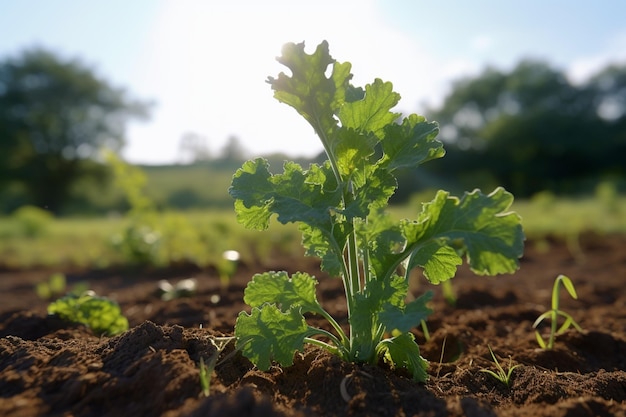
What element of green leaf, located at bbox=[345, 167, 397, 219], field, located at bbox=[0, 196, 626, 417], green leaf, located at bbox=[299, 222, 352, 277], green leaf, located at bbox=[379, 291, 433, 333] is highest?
green leaf, located at bbox=[345, 167, 397, 219]

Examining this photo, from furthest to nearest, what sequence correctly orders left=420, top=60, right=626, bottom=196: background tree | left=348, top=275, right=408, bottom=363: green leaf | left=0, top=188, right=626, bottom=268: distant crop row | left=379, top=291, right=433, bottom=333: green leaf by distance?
left=420, top=60, right=626, bottom=196: background tree
left=0, top=188, right=626, bottom=268: distant crop row
left=348, top=275, right=408, bottom=363: green leaf
left=379, top=291, right=433, bottom=333: green leaf

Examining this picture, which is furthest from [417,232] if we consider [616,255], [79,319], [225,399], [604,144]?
[604,144]

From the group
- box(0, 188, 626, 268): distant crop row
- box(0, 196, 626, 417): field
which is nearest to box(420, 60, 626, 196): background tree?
box(0, 188, 626, 268): distant crop row

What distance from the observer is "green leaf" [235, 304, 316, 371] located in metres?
1.81

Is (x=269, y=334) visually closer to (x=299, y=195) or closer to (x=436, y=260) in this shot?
(x=299, y=195)

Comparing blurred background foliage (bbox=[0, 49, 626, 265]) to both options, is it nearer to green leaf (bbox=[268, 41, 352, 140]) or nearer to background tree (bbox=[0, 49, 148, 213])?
background tree (bbox=[0, 49, 148, 213])

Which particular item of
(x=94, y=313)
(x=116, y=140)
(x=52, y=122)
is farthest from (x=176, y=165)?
(x=94, y=313)

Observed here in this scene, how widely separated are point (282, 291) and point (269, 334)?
16cm

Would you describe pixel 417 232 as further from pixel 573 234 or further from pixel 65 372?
pixel 573 234

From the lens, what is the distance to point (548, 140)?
3612cm

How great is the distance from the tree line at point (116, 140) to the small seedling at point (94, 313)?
1211 inches

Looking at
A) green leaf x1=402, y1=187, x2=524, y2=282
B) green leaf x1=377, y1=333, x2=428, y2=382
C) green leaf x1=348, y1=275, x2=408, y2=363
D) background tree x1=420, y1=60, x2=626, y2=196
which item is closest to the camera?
green leaf x1=402, y1=187, x2=524, y2=282

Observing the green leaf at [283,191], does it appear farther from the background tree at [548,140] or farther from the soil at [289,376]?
the background tree at [548,140]

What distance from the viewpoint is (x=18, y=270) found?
24.2ft
